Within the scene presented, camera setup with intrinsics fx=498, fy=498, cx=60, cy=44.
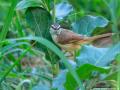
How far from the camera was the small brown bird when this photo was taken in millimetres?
2822

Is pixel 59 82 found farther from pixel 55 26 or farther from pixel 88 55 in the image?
pixel 55 26

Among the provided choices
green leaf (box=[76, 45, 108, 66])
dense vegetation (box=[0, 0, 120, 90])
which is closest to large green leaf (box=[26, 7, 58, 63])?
dense vegetation (box=[0, 0, 120, 90])

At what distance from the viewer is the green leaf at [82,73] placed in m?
2.25

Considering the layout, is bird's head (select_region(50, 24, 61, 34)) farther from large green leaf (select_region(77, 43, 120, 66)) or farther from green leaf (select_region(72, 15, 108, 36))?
large green leaf (select_region(77, 43, 120, 66))

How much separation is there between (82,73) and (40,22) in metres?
0.58

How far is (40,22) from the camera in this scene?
9.21 feet

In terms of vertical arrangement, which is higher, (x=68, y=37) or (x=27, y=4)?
(x=27, y=4)

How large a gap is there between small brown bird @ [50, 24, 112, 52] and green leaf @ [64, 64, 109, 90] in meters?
0.47

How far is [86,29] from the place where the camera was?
2.91m

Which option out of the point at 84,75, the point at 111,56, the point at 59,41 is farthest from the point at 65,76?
the point at 59,41

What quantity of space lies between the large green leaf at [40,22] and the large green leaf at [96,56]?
313 millimetres

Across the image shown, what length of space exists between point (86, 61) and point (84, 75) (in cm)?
15

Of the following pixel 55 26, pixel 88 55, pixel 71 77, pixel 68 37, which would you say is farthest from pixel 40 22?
pixel 71 77

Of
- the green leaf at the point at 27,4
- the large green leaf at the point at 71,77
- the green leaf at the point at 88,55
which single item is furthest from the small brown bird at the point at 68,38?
the large green leaf at the point at 71,77
